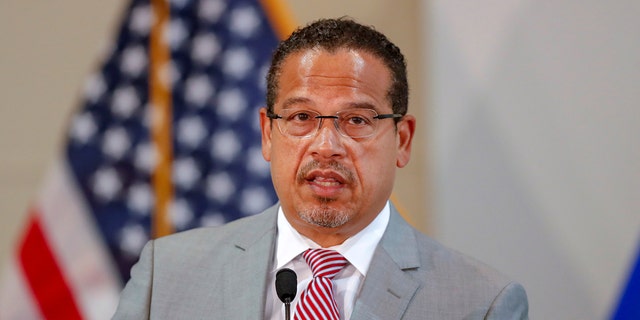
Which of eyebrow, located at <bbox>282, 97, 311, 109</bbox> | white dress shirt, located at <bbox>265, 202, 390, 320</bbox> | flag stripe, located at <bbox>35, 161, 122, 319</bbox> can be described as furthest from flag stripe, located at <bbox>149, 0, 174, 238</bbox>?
eyebrow, located at <bbox>282, 97, 311, 109</bbox>

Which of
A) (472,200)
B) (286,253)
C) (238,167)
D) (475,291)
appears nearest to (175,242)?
(286,253)

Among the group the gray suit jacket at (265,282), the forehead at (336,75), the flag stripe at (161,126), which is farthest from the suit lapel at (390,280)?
the flag stripe at (161,126)

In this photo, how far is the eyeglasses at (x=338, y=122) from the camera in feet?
6.25

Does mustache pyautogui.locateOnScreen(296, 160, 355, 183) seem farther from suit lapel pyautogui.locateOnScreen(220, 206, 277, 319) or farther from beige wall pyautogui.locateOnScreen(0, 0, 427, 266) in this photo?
beige wall pyautogui.locateOnScreen(0, 0, 427, 266)

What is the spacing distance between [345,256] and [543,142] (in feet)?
4.83

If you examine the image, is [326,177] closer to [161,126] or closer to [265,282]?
[265,282]

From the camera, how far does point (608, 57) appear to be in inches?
120

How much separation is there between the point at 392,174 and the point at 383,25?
5.27ft

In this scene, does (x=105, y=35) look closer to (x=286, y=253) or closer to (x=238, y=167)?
(x=238, y=167)

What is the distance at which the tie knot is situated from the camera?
1.92 meters

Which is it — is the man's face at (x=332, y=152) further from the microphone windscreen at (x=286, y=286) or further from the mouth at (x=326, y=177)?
the microphone windscreen at (x=286, y=286)

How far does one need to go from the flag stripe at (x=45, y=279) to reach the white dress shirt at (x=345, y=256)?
1486 mm

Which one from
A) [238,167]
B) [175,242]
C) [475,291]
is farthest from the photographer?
[238,167]

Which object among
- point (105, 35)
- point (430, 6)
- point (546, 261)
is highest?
point (430, 6)
